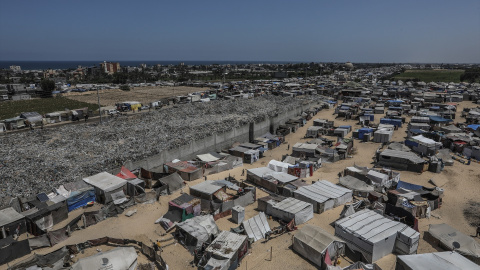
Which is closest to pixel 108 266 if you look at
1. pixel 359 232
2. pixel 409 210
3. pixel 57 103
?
pixel 359 232

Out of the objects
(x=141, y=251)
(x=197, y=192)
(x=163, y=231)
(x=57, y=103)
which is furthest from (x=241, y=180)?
(x=57, y=103)

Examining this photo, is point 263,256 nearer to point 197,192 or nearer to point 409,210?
point 197,192

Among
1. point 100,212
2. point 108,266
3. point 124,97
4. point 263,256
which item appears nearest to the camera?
point 108,266

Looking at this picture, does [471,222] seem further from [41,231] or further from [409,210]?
[41,231]

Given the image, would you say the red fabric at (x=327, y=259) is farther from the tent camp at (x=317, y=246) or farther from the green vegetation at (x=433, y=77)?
the green vegetation at (x=433, y=77)

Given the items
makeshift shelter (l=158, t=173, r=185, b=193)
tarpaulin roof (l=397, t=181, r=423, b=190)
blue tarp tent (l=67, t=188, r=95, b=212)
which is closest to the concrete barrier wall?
makeshift shelter (l=158, t=173, r=185, b=193)

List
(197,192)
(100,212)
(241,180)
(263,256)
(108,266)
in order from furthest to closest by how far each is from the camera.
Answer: (241,180) < (197,192) < (100,212) < (263,256) < (108,266)

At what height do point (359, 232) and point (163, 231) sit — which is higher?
point (359, 232)

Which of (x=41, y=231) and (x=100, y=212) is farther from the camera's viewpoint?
(x=100, y=212)
